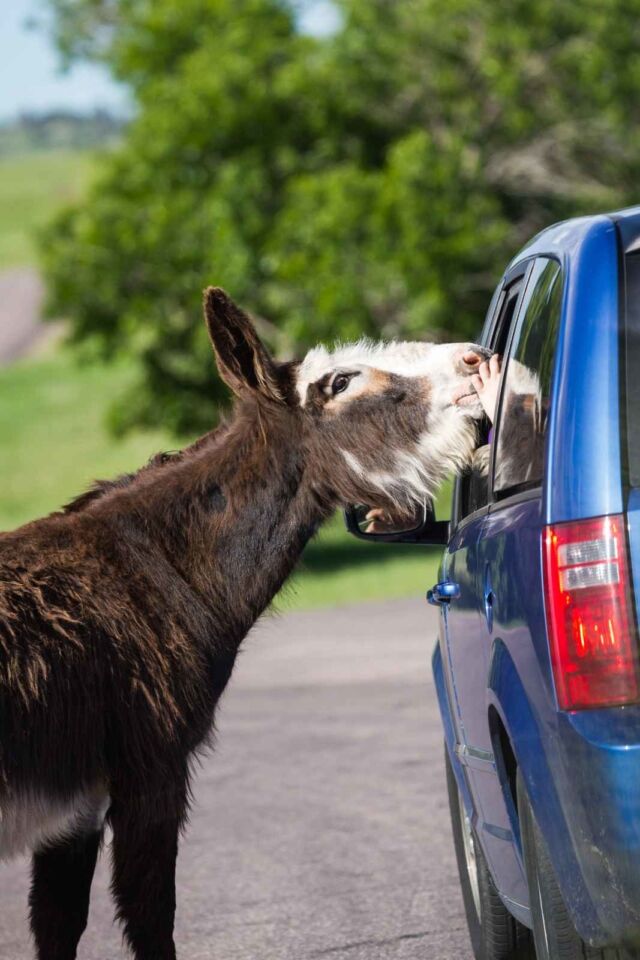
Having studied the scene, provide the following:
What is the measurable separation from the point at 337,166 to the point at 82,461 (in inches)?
1035

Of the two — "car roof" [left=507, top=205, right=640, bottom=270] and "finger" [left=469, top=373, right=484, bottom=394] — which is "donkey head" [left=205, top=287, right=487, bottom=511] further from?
"car roof" [left=507, top=205, right=640, bottom=270]

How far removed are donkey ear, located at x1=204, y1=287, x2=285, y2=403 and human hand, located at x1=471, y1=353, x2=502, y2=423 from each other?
0.65 m

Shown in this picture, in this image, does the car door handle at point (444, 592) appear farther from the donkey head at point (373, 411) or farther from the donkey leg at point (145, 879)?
the donkey leg at point (145, 879)

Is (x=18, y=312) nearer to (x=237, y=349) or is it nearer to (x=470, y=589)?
(x=237, y=349)

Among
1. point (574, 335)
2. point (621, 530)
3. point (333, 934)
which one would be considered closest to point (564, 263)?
point (574, 335)

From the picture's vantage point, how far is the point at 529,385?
158 inches

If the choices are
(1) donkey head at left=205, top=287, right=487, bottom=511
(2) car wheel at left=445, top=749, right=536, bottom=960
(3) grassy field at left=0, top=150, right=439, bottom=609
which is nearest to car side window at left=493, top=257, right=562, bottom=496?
(1) donkey head at left=205, top=287, right=487, bottom=511

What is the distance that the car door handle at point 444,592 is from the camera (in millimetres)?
4727

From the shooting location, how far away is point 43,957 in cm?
502

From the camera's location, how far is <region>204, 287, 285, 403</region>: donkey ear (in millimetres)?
4941

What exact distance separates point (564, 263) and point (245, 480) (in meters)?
1.75

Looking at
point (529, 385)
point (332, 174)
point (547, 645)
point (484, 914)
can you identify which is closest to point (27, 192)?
point (332, 174)

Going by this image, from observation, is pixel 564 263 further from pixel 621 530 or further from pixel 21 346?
pixel 21 346

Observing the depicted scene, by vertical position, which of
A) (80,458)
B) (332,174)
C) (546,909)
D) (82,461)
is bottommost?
(546,909)
